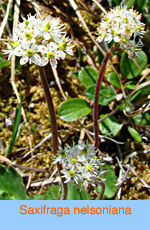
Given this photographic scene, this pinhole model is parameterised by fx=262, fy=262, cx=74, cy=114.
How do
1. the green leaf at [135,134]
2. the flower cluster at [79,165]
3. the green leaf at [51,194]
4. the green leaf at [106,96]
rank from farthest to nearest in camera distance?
1. the green leaf at [106,96]
2. the green leaf at [135,134]
3. the green leaf at [51,194]
4. the flower cluster at [79,165]

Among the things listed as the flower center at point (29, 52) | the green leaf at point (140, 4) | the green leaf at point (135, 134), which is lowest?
the green leaf at point (135, 134)

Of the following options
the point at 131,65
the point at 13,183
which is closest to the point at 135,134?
the point at 131,65

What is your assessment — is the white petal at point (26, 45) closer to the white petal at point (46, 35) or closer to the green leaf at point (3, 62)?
the white petal at point (46, 35)

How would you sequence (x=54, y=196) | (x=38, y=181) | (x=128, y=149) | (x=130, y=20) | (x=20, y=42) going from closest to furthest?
(x=20, y=42) < (x=130, y=20) < (x=54, y=196) < (x=38, y=181) < (x=128, y=149)

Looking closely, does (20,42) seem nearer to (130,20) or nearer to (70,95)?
(130,20)

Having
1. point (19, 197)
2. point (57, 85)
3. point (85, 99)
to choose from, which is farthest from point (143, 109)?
point (19, 197)

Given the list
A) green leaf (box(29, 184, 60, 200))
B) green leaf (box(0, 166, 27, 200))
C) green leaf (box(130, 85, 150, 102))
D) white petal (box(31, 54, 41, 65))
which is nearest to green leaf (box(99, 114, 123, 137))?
green leaf (box(130, 85, 150, 102))

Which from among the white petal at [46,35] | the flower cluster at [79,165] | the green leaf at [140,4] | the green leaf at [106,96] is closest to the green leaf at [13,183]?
the flower cluster at [79,165]
